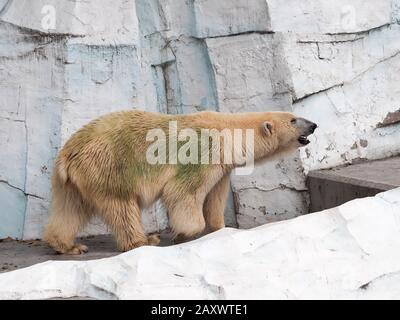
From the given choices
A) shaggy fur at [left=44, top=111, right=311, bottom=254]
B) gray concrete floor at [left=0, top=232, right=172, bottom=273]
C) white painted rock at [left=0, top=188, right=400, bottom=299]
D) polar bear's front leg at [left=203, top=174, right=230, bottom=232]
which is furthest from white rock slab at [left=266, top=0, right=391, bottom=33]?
white painted rock at [left=0, top=188, right=400, bottom=299]

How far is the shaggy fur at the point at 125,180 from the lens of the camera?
542 centimetres

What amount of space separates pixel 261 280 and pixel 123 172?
169 cm

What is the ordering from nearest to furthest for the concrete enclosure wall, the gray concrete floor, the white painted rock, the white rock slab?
the white painted rock, the gray concrete floor, the concrete enclosure wall, the white rock slab

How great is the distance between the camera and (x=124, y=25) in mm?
6492

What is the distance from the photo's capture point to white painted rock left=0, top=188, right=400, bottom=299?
3992 millimetres

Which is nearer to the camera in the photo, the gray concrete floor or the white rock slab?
the gray concrete floor

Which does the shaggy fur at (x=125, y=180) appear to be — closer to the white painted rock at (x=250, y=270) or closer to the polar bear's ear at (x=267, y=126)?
the polar bear's ear at (x=267, y=126)

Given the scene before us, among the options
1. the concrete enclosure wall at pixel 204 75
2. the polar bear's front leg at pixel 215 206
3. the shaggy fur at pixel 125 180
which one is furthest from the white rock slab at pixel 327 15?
the polar bear's front leg at pixel 215 206

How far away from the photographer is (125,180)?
Result: 17.8 ft

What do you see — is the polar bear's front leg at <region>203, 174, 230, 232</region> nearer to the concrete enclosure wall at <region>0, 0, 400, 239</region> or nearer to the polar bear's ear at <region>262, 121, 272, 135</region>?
the polar bear's ear at <region>262, 121, 272, 135</region>

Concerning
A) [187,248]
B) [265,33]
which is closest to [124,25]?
[265,33]

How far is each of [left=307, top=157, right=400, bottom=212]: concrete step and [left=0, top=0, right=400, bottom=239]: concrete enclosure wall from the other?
0.46 feet

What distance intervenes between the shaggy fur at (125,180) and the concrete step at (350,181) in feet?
2.70

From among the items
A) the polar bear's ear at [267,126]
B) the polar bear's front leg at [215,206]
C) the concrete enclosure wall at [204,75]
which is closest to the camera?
the polar bear's ear at [267,126]
